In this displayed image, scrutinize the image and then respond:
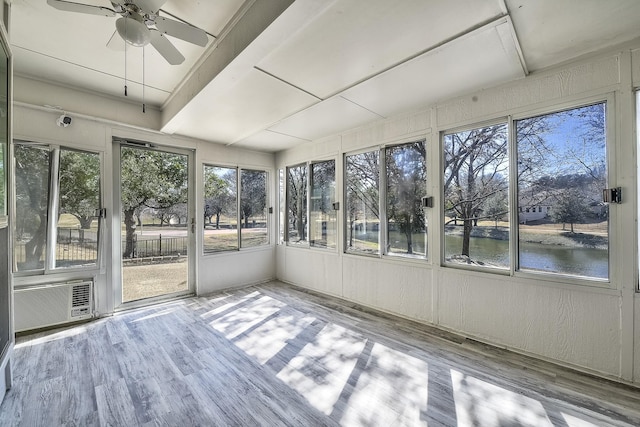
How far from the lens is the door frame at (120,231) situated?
3438mm

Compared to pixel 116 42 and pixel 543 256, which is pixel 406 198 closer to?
pixel 543 256

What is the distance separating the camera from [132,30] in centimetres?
167

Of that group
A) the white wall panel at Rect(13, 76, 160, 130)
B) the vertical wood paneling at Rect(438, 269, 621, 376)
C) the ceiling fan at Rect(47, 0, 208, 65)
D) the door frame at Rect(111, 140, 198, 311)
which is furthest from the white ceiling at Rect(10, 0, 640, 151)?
the vertical wood paneling at Rect(438, 269, 621, 376)

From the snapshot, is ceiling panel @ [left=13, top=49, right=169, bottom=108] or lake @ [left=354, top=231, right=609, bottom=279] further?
ceiling panel @ [left=13, top=49, right=169, bottom=108]

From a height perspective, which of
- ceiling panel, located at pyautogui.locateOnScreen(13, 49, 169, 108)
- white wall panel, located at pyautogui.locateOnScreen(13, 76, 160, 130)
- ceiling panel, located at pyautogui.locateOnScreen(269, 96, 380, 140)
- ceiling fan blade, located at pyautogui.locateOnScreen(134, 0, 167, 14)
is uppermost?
ceiling panel, located at pyautogui.locateOnScreen(13, 49, 169, 108)

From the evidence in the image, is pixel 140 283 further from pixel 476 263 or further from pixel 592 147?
pixel 592 147

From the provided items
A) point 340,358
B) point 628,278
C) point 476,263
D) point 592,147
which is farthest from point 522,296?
point 340,358

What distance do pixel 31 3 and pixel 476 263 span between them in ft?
14.0

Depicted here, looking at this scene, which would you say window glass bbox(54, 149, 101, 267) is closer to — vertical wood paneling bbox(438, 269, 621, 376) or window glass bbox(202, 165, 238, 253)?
window glass bbox(202, 165, 238, 253)

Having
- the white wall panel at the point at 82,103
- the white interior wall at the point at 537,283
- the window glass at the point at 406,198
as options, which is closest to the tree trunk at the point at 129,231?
the white wall panel at the point at 82,103

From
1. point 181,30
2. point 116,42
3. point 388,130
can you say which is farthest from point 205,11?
point 388,130

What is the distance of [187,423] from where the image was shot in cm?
165

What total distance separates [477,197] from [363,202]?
1.48 meters

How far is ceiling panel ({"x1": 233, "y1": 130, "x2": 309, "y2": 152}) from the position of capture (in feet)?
13.3
